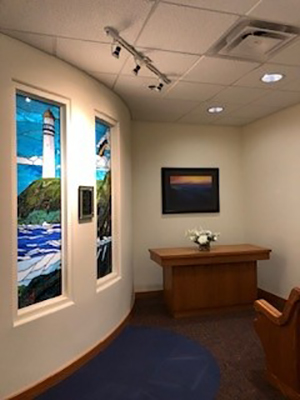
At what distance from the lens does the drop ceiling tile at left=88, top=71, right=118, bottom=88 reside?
3.30 metres

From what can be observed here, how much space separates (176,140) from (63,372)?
384 cm

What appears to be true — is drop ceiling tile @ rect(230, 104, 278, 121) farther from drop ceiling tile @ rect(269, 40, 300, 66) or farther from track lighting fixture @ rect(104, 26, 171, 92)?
track lighting fixture @ rect(104, 26, 171, 92)

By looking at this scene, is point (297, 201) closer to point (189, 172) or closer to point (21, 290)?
point (189, 172)

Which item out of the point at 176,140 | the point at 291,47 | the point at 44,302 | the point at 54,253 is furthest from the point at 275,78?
the point at 44,302

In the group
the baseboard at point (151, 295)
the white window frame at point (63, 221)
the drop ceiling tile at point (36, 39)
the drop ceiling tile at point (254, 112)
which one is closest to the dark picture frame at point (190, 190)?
the drop ceiling tile at point (254, 112)

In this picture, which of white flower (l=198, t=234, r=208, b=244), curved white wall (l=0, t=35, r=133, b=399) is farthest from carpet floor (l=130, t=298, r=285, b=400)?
white flower (l=198, t=234, r=208, b=244)

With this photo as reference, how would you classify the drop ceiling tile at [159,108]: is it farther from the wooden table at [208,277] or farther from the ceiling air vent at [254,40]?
the wooden table at [208,277]

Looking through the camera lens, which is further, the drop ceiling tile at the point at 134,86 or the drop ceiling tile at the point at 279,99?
the drop ceiling tile at the point at 279,99

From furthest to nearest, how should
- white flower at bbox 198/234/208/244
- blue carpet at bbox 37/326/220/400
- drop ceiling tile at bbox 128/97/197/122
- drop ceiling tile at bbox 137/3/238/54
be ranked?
white flower at bbox 198/234/208/244
drop ceiling tile at bbox 128/97/197/122
blue carpet at bbox 37/326/220/400
drop ceiling tile at bbox 137/3/238/54

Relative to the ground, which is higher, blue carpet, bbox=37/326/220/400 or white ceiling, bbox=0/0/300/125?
white ceiling, bbox=0/0/300/125

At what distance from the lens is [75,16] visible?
2.22 meters

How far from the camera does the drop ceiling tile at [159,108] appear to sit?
4262 mm

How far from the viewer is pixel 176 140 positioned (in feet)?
18.0

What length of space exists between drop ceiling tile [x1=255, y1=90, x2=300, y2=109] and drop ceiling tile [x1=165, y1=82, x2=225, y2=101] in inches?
29.7
